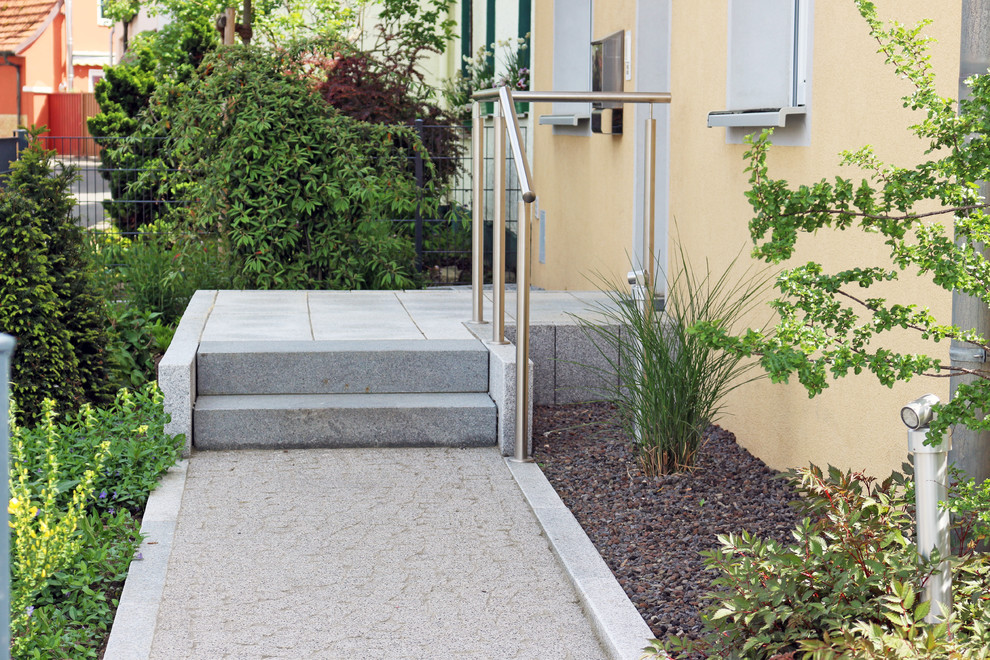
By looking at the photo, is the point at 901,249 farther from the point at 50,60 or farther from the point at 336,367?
the point at 50,60

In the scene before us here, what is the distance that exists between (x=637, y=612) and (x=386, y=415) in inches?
82.3

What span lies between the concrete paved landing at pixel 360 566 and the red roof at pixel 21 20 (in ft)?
97.9

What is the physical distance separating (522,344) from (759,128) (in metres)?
1.30

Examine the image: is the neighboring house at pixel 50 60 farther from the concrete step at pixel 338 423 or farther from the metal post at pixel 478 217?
the concrete step at pixel 338 423

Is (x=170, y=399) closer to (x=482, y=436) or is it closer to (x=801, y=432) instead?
(x=482, y=436)

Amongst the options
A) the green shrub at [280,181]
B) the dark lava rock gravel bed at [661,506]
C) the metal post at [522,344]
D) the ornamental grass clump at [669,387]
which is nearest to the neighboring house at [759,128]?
the dark lava rock gravel bed at [661,506]

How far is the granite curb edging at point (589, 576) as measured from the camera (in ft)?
9.97

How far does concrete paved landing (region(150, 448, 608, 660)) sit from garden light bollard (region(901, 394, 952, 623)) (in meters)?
0.92

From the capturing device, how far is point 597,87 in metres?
7.30

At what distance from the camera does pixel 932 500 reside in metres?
2.47

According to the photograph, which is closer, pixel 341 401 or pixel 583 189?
pixel 341 401

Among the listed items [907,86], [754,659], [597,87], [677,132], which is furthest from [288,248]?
[754,659]

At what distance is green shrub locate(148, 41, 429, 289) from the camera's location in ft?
25.2

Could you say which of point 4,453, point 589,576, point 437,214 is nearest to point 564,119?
point 437,214
